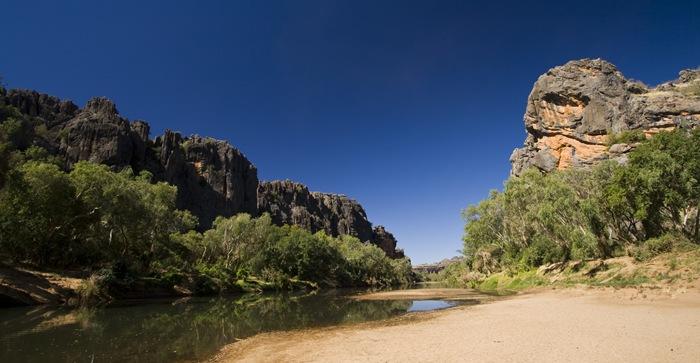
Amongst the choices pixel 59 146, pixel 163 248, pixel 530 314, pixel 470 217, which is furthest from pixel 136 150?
pixel 530 314

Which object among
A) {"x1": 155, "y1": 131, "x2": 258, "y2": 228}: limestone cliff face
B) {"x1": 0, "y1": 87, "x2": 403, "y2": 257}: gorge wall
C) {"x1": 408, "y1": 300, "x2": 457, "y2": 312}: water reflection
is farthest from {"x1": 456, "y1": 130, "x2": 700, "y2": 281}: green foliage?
{"x1": 155, "y1": 131, "x2": 258, "y2": 228}: limestone cliff face

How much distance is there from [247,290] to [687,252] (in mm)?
61141

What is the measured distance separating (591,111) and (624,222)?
217ft

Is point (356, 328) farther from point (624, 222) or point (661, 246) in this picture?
point (624, 222)

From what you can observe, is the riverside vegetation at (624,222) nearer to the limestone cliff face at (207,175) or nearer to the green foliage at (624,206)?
the green foliage at (624,206)

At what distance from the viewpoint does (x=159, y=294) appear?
1827 inches

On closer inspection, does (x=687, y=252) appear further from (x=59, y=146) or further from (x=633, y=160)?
(x=59, y=146)

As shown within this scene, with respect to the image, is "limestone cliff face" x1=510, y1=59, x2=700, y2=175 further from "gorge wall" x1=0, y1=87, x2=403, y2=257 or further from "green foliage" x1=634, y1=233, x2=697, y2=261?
"gorge wall" x1=0, y1=87, x2=403, y2=257

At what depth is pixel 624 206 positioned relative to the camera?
36.4m

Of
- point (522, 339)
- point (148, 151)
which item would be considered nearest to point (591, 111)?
point (522, 339)

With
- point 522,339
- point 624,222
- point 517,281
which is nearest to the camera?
point 522,339

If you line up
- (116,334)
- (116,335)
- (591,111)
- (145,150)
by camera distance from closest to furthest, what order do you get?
1. (116,335)
2. (116,334)
3. (591,111)
4. (145,150)

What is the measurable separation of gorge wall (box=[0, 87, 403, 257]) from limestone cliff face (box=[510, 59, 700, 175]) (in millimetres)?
110008

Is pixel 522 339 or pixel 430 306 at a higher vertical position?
pixel 522 339
